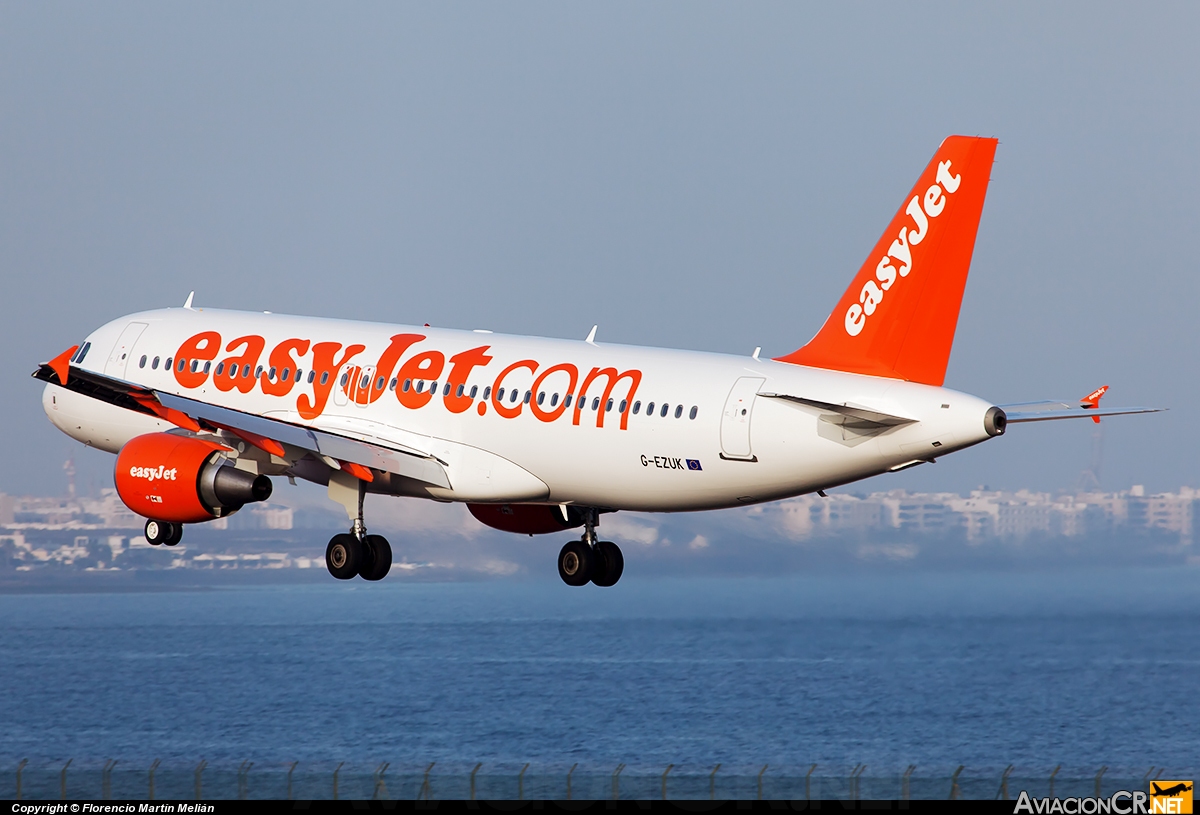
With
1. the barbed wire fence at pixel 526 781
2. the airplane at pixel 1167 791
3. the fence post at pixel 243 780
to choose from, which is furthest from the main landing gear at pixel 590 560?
the barbed wire fence at pixel 526 781

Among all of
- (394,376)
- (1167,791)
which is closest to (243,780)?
(1167,791)

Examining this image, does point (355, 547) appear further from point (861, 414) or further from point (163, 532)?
point (861, 414)

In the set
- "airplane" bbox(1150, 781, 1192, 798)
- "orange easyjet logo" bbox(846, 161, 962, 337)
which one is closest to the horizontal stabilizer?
"orange easyjet logo" bbox(846, 161, 962, 337)

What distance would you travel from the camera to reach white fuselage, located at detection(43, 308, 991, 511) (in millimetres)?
37250

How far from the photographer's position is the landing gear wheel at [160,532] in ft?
152

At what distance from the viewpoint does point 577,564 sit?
149 feet

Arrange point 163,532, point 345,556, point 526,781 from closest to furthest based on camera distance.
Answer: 1. point 345,556
2. point 163,532
3. point 526,781

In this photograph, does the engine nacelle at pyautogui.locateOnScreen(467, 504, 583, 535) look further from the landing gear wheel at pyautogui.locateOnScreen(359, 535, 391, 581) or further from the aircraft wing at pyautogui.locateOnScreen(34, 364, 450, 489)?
the aircraft wing at pyautogui.locateOnScreen(34, 364, 450, 489)

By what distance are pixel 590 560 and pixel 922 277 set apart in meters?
13.2

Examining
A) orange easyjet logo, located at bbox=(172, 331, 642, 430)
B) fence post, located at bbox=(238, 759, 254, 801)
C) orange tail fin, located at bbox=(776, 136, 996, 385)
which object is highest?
orange tail fin, located at bbox=(776, 136, 996, 385)

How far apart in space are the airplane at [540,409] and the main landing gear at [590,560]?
0.20 ft

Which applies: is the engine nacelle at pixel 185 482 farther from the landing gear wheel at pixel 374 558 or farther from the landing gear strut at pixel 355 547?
the landing gear wheel at pixel 374 558

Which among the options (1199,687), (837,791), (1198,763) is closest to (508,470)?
(837,791)

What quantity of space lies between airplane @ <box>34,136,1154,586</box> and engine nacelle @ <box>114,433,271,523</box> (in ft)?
0.17
